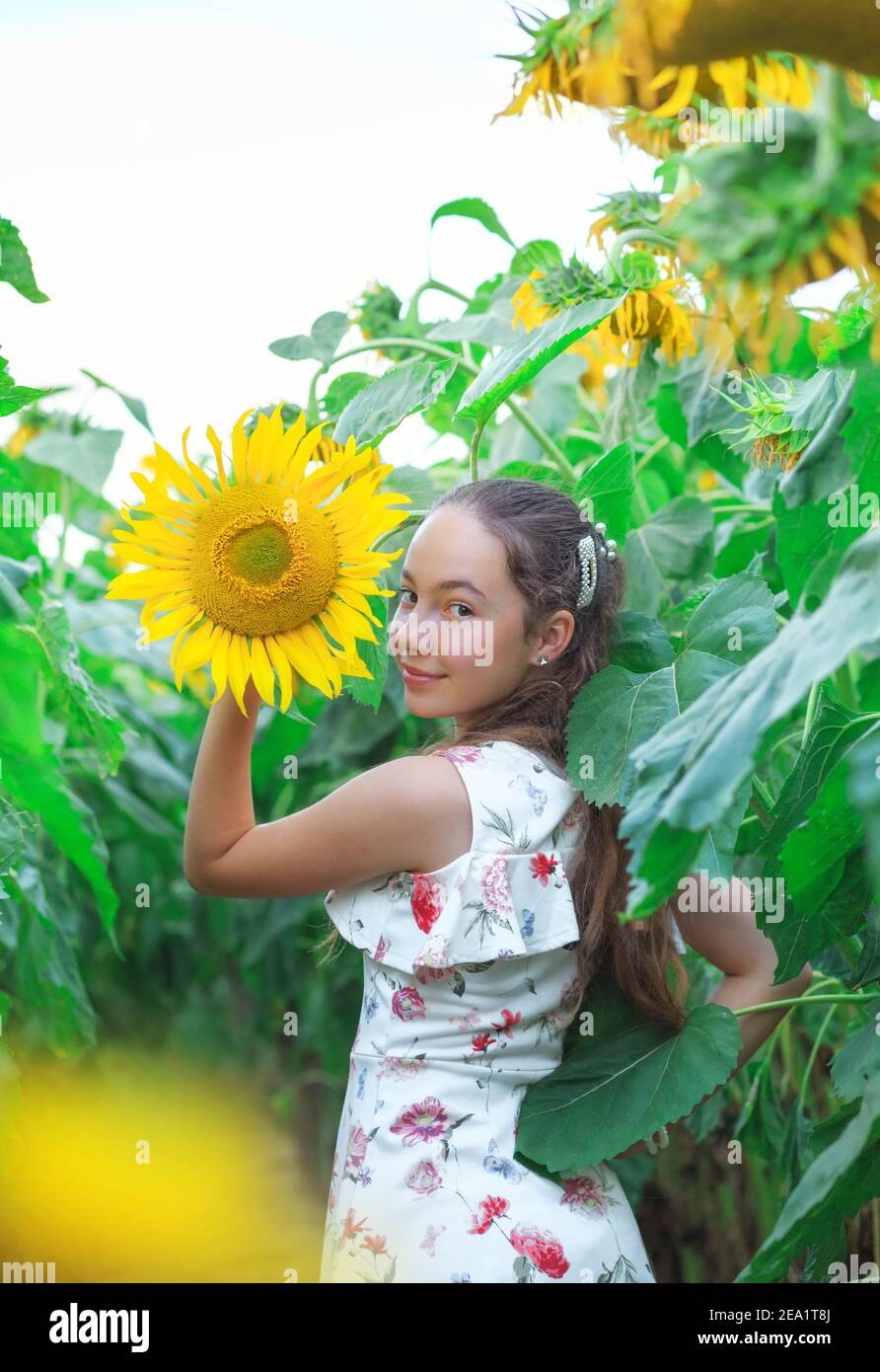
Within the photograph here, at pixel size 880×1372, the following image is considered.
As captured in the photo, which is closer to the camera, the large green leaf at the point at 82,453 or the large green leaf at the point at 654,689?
the large green leaf at the point at 654,689

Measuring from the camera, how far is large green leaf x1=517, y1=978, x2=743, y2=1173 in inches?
36.7

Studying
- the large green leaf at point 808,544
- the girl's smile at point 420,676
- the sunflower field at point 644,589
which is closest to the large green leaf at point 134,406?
the sunflower field at point 644,589

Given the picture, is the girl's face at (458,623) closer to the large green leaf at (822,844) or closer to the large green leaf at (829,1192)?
the large green leaf at (822,844)

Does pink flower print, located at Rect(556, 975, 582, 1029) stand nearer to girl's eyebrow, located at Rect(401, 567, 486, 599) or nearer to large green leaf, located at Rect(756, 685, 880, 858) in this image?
large green leaf, located at Rect(756, 685, 880, 858)

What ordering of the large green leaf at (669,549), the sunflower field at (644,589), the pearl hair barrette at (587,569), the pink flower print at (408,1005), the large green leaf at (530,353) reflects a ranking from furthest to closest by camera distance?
the large green leaf at (669,549), the pearl hair barrette at (587,569), the pink flower print at (408,1005), the large green leaf at (530,353), the sunflower field at (644,589)

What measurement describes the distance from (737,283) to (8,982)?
1.48m

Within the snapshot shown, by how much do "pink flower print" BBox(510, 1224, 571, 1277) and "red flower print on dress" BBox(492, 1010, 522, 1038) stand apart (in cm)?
13

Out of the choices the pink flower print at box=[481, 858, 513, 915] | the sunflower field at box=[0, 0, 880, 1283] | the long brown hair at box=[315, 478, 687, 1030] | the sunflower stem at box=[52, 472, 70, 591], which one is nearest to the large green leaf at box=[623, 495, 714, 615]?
the sunflower field at box=[0, 0, 880, 1283]

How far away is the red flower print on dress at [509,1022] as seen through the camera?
3.22 feet

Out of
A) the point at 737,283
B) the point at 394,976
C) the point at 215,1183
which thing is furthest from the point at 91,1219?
the point at 737,283

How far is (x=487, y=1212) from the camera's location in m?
0.93

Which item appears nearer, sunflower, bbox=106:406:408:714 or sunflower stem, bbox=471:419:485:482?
sunflower, bbox=106:406:408:714

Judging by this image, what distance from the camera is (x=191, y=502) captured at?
86cm

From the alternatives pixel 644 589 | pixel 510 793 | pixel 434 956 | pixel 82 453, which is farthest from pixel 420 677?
pixel 82 453
